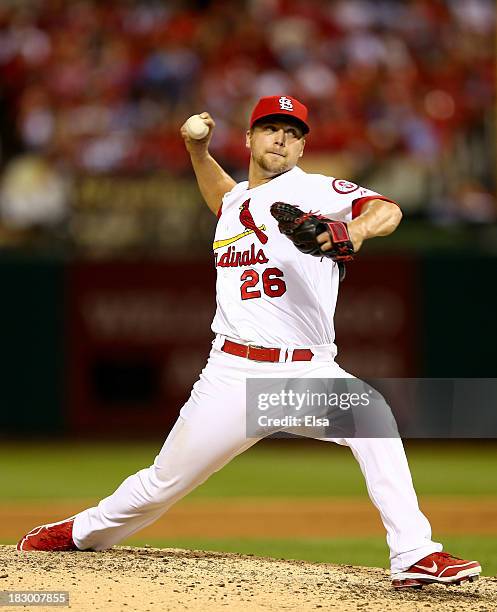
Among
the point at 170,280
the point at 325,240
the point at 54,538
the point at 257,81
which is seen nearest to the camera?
the point at 325,240

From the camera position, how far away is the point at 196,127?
191 inches

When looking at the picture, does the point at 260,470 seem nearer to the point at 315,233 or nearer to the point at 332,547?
the point at 332,547

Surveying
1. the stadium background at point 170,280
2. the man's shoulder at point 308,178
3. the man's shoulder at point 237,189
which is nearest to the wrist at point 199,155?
the man's shoulder at point 237,189

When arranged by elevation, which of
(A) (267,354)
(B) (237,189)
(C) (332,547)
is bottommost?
(C) (332,547)

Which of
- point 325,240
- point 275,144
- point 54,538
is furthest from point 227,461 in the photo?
point 275,144

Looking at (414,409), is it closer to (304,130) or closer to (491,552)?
(491,552)

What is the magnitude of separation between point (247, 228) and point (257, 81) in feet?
28.0

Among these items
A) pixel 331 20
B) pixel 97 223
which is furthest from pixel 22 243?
pixel 331 20

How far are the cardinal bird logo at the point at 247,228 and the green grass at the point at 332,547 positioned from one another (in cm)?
193

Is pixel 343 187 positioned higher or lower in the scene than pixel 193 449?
higher

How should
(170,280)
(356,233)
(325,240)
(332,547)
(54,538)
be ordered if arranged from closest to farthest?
(325,240)
(356,233)
(54,538)
(332,547)
(170,280)

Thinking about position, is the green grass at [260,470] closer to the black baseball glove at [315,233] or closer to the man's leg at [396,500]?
the man's leg at [396,500]

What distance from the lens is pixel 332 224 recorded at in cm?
388

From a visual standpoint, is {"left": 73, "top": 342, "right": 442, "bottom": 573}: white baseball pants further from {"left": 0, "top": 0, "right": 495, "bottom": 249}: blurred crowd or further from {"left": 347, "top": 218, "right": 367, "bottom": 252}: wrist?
{"left": 0, "top": 0, "right": 495, "bottom": 249}: blurred crowd
